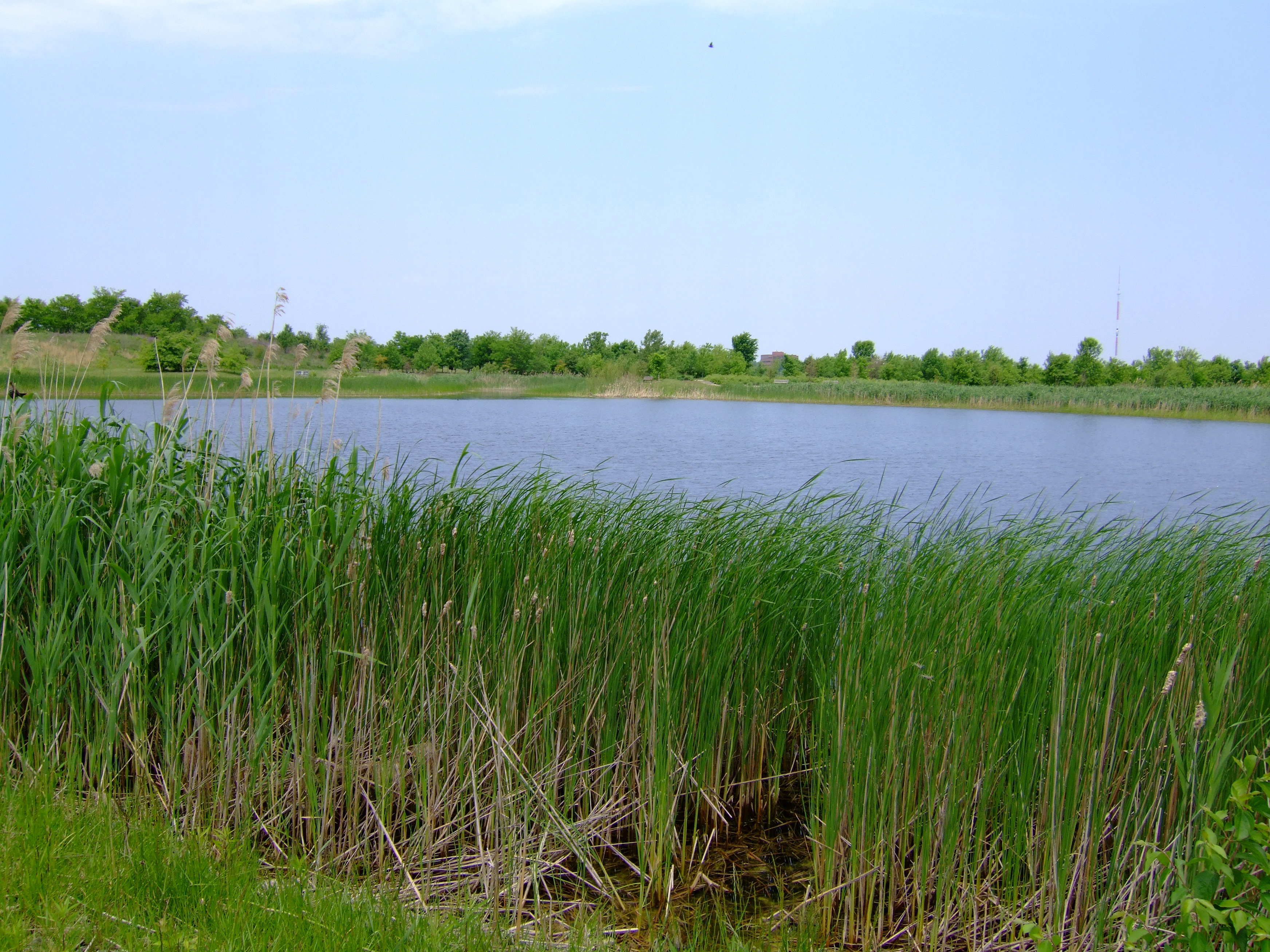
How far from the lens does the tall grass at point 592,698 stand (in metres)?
2.43

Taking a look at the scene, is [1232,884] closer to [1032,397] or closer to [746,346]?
[1032,397]

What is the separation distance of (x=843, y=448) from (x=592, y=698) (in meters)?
18.5

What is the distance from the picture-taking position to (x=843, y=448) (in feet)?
67.8

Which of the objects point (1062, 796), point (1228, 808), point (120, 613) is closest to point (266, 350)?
point (120, 613)

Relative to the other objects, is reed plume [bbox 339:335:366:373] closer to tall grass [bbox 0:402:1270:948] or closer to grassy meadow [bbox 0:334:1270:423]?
tall grass [bbox 0:402:1270:948]

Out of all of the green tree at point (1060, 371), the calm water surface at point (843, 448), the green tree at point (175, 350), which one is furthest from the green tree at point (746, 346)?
the green tree at point (175, 350)

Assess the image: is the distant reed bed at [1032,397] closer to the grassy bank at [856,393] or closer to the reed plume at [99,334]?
the grassy bank at [856,393]

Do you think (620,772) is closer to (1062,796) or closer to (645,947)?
(645,947)

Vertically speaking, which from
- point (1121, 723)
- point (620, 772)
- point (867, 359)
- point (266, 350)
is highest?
point (867, 359)

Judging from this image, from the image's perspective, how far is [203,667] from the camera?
106 inches

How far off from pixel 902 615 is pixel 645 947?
49.9 inches

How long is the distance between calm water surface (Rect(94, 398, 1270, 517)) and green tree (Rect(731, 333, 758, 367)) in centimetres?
5186

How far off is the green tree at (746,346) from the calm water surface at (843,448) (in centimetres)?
5186

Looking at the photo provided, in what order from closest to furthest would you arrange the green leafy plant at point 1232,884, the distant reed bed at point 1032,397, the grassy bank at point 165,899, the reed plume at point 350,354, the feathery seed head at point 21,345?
the green leafy plant at point 1232,884 → the grassy bank at point 165,899 → the reed plume at point 350,354 → the feathery seed head at point 21,345 → the distant reed bed at point 1032,397
